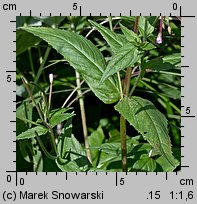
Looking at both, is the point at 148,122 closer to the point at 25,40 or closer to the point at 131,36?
the point at 131,36

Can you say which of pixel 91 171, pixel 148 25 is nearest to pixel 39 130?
pixel 91 171

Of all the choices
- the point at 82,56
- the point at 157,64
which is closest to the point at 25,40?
the point at 82,56

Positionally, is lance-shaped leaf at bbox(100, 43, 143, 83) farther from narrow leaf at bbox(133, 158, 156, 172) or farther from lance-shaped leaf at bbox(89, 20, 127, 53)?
narrow leaf at bbox(133, 158, 156, 172)

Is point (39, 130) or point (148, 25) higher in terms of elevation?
point (148, 25)

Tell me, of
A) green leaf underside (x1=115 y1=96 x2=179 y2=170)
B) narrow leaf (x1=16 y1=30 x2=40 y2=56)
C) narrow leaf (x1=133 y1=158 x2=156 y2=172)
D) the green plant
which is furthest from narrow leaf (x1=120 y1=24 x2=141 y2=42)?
narrow leaf (x1=16 y1=30 x2=40 y2=56)

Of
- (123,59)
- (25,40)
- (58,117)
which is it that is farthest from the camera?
(25,40)

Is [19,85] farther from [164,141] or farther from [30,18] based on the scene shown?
[164,141]

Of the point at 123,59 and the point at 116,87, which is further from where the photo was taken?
the point at 116,87
